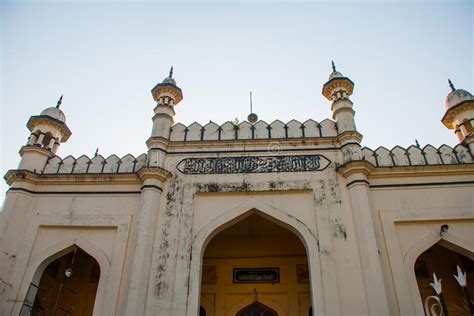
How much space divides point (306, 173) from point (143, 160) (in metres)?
3.16

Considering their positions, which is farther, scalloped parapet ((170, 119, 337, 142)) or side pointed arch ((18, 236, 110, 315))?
scalloped parapet ((170, 119, 337, 142))

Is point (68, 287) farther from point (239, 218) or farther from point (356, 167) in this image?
point (356, 167)

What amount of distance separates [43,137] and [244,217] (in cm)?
451

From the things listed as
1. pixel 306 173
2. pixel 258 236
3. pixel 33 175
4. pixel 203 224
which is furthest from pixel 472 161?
pixel 33 175

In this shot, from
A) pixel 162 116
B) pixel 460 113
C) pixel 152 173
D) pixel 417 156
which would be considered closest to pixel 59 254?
pixel 152 173

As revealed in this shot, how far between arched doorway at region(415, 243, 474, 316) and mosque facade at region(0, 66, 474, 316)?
0.02m

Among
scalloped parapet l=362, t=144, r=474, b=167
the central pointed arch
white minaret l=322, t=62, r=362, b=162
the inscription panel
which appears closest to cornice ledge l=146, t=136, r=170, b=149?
the inscription panel

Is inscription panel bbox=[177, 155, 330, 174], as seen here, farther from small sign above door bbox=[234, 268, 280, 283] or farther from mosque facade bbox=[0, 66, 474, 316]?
small sign above door bbox=[234, 268, 280, 283]

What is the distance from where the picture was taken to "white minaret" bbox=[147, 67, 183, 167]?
6.61 m

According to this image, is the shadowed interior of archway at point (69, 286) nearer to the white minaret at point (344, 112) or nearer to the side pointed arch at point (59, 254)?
the side pointed arch at point (59, 254)

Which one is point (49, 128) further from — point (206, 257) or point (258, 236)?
point (258, 236)

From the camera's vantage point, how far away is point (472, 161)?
6.38m

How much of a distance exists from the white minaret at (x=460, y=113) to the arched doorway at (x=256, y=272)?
402 cm

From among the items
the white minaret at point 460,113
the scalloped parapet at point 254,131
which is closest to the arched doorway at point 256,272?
the scalloped parapet at point 254,131
